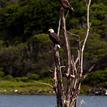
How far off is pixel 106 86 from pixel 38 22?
43.2 metres

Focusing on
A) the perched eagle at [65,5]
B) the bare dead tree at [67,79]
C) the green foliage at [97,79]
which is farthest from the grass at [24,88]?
the perched eagle at [65,5]

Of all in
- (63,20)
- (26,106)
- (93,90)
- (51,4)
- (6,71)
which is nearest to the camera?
(63,20)

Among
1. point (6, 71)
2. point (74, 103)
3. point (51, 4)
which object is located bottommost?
point (6, 71)

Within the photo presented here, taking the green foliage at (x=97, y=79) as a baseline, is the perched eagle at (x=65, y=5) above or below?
above

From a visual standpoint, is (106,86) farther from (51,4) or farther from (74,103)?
(74,103)

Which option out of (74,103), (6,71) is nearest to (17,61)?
(6,71)

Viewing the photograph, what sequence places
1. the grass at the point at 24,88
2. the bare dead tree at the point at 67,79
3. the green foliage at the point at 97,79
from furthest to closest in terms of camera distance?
the green foliage at the point at 97,79 < the grass at the point at 24,88 < the bare dead tree at the point at 67,79

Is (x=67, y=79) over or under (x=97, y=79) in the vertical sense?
over

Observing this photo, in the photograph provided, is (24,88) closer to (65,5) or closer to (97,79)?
(97,79)

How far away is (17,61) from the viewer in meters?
139

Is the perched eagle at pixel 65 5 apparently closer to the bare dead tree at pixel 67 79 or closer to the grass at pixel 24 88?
the bare dead tree at pixel 67 79

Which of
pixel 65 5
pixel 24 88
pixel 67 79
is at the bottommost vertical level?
pixel 24 88

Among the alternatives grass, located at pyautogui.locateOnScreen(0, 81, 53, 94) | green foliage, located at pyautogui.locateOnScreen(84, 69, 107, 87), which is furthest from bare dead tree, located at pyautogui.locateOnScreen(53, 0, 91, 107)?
green foliage, located at pyautogui.locateOnScreen(84, 69, 107, 87)

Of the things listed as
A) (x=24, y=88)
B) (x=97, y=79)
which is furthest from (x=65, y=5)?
(x=97, y=79)
